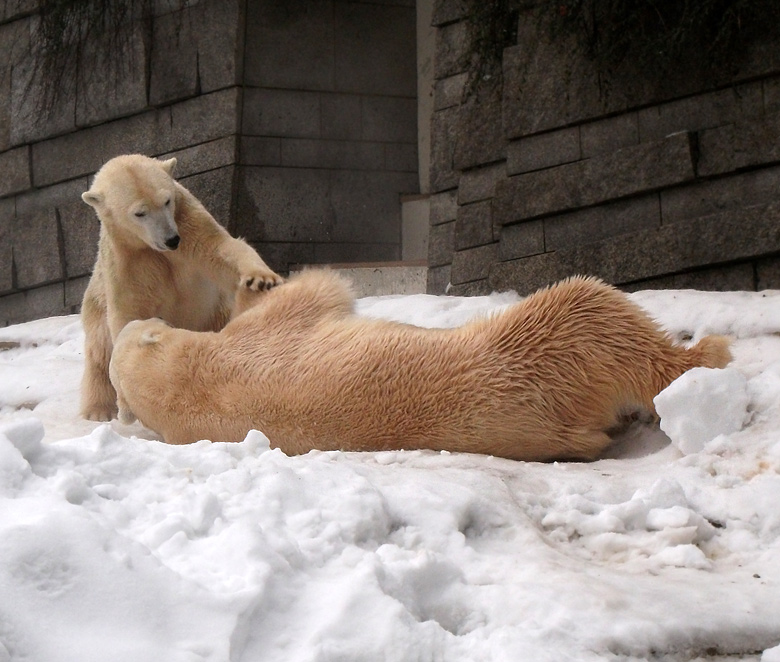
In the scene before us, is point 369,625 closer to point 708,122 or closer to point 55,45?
point 708,122

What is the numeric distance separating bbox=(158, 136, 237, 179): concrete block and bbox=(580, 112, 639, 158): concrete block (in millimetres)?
3087

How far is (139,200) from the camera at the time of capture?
403cm

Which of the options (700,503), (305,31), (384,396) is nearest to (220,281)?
(384,396)

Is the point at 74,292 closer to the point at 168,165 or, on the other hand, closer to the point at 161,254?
the point at 168,165

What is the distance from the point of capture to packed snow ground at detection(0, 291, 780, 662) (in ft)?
5.09

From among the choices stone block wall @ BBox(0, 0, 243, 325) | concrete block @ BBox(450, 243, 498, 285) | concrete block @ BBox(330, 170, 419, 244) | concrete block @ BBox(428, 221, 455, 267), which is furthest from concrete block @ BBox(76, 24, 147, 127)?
concrete block @ BBox(450, 243, 498, 285)

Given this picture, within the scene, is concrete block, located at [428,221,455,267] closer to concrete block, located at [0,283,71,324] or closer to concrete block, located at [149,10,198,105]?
concrete block, located at [149,10,198,105]

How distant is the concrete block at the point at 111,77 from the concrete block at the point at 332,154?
1240 millimetres

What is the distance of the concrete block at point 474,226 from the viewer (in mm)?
6387

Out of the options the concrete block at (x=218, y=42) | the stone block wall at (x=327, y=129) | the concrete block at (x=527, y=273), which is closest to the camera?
the concrete block at (x=527, y=273)

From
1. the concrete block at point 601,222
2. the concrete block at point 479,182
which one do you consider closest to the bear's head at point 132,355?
the concrete block at point 601,222

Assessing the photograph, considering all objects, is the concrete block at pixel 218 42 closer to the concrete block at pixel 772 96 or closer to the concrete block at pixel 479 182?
the concrete block at pixel 479 182

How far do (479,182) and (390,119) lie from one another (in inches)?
89.5

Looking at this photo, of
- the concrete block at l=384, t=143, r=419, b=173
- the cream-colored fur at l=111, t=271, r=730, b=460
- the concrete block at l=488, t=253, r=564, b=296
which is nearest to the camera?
the cream-colored fur at l=111, t=271, r=730, b=460
